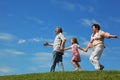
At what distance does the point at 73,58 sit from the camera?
26078mm

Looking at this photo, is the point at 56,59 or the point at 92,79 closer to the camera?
the point at 92,79

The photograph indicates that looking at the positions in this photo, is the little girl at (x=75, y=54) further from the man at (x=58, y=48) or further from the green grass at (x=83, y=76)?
the green grass at (x=83, y=76)

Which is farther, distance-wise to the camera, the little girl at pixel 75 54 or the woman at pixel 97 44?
the little girl at pixel 75 54

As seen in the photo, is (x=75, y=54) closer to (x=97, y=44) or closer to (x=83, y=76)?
(x=97, y=44)

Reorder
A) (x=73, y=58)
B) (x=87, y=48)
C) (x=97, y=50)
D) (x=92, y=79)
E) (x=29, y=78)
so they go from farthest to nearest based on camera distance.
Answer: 1. (x=73, y=58)
2. (x=87, y=48)
3. (x=97, y=50)
4. (x=29, y=78)
5. (x=92, y=79)

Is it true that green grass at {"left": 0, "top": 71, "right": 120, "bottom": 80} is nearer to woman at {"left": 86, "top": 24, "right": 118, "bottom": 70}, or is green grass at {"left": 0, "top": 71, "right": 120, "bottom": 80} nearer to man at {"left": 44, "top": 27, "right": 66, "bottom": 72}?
woman at {"left": 86, "top": 24, "right": 118, "bottom": 70}

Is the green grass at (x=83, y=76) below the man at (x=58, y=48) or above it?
below

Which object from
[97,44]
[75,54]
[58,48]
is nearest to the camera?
[97,44]

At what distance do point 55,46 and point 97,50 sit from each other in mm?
3878

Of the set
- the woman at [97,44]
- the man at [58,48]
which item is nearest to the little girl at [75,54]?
the man at [58,48]

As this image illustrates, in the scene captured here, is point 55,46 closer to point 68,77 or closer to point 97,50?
point 97,50

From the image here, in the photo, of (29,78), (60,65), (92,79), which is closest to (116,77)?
(92,79)

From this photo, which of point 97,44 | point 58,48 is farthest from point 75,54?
point 97,44

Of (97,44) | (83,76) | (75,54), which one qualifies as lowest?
(83,76)
